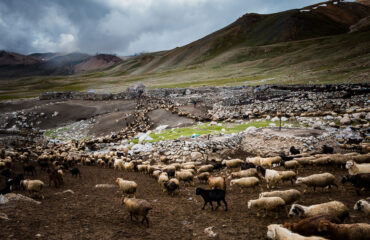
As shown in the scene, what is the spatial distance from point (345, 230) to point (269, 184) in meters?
5.91

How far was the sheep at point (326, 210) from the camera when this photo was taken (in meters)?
7.12

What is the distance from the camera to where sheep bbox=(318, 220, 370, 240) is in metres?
5.70

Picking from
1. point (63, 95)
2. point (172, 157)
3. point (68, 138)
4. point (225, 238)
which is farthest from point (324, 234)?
point (63, 95)

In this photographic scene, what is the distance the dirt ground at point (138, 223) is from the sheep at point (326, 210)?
0.47m

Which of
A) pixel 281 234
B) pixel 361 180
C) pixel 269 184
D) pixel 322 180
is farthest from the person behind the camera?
pixel 269 184

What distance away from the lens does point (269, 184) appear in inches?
461

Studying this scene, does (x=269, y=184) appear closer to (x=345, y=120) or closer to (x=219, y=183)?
(x=219, y=183)

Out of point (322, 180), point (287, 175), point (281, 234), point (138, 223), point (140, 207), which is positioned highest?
point (140, 207)

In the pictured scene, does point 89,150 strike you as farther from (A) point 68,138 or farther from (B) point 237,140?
(B) point 237,140

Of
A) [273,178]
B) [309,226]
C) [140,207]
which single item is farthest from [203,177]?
[309,226]

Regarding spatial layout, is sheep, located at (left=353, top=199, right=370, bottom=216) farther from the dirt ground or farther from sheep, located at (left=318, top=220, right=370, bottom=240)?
sheep, located at (left=318, top=220, right=370, bottom=240)

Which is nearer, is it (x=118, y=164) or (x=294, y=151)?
(x=294, y=151)

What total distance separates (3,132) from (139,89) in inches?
1028

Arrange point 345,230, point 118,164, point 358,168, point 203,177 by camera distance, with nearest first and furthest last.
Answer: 1. point 345,230
2. point 358,168
3. point 203,177
4. point 118,164
